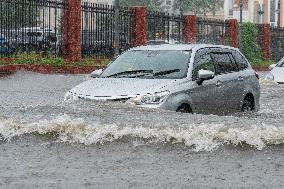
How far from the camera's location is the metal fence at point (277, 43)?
47.7 metres

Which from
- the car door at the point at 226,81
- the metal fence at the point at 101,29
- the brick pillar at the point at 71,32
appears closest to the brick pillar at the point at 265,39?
the metal fence at the point at 101,29

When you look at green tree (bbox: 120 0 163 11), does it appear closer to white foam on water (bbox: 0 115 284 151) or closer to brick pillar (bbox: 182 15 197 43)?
brick pillar (bbox: 182 15 197 43)

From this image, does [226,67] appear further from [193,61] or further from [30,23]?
[30,23]

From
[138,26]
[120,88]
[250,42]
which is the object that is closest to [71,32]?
[138,26]

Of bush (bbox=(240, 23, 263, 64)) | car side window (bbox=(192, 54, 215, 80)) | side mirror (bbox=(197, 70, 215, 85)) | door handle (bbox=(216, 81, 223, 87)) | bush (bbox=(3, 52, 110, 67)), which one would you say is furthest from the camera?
bush (bbox=(240, 23, 263, 64))

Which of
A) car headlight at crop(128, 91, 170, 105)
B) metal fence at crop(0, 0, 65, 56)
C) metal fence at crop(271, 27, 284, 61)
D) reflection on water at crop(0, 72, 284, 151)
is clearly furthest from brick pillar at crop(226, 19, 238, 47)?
reflection on water at crop(0, 72, 284, 151)

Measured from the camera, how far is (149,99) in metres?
9.84

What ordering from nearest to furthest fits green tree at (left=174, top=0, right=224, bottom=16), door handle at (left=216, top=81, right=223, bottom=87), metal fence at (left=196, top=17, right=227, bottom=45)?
A: door handle at (left=216, top=81, right=223, bottom=87) → metal fence at (left=196, top=17, right=227, bottom=45) → green tree at (left=174, top=0, right=224, bottom=16)

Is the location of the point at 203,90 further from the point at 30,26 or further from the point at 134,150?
the point at 30,26

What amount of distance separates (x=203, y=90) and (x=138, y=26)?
20.1 metres

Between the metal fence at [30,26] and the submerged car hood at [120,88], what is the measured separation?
13112 millimetres

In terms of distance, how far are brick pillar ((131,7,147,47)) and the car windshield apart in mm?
18767

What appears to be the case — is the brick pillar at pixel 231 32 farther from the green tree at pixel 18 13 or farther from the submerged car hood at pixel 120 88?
the submerged car hood at pixel 120 88

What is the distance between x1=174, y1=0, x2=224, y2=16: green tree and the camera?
82.5 meters
